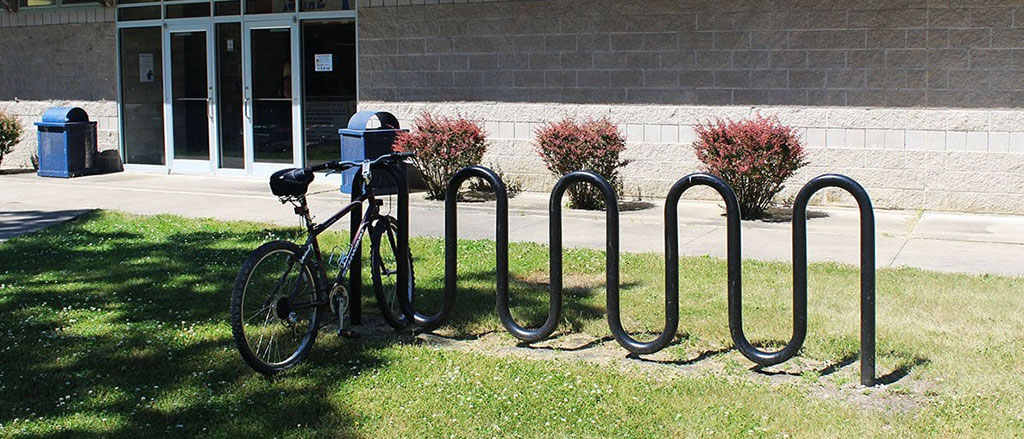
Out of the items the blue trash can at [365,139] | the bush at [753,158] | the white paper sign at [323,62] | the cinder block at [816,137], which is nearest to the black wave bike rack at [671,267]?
the bush at [753,158]

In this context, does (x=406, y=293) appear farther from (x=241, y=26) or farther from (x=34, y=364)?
(x=241, y=26)

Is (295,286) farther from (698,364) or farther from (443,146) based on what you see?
(443,146)

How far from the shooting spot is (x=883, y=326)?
262 inches

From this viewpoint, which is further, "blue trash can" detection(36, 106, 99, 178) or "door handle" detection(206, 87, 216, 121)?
"door handle" detection(206, 87, 216, 121)

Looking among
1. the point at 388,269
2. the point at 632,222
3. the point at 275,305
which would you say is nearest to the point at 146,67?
the point at 632,222

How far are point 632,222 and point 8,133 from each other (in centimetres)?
1059

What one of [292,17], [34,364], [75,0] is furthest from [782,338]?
[75,0]

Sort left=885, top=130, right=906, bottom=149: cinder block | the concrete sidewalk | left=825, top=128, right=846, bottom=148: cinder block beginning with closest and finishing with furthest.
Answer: the concrete sidewalk
left=885, top=130, right=906, bottom=149: cinder block
left=825, top=128, right=846, bottom=148: cinder block

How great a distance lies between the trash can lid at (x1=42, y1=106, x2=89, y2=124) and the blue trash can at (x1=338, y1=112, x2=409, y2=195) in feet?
15.7

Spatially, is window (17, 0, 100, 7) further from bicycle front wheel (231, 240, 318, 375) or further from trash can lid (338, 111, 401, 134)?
bicycle front wheel (231, 240, 318, 375)

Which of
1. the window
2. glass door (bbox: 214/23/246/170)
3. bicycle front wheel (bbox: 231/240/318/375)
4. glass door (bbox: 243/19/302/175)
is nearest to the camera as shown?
bicycle front wheel (bbox: 231/240/318/375)

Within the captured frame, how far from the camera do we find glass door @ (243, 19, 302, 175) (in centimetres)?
1550

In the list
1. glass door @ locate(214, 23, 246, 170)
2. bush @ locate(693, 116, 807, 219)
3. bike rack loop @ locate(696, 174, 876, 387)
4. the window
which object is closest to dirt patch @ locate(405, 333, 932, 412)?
bike rack loop @ locate(696, 174, 876, 387)

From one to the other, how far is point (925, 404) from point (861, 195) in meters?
1.05
